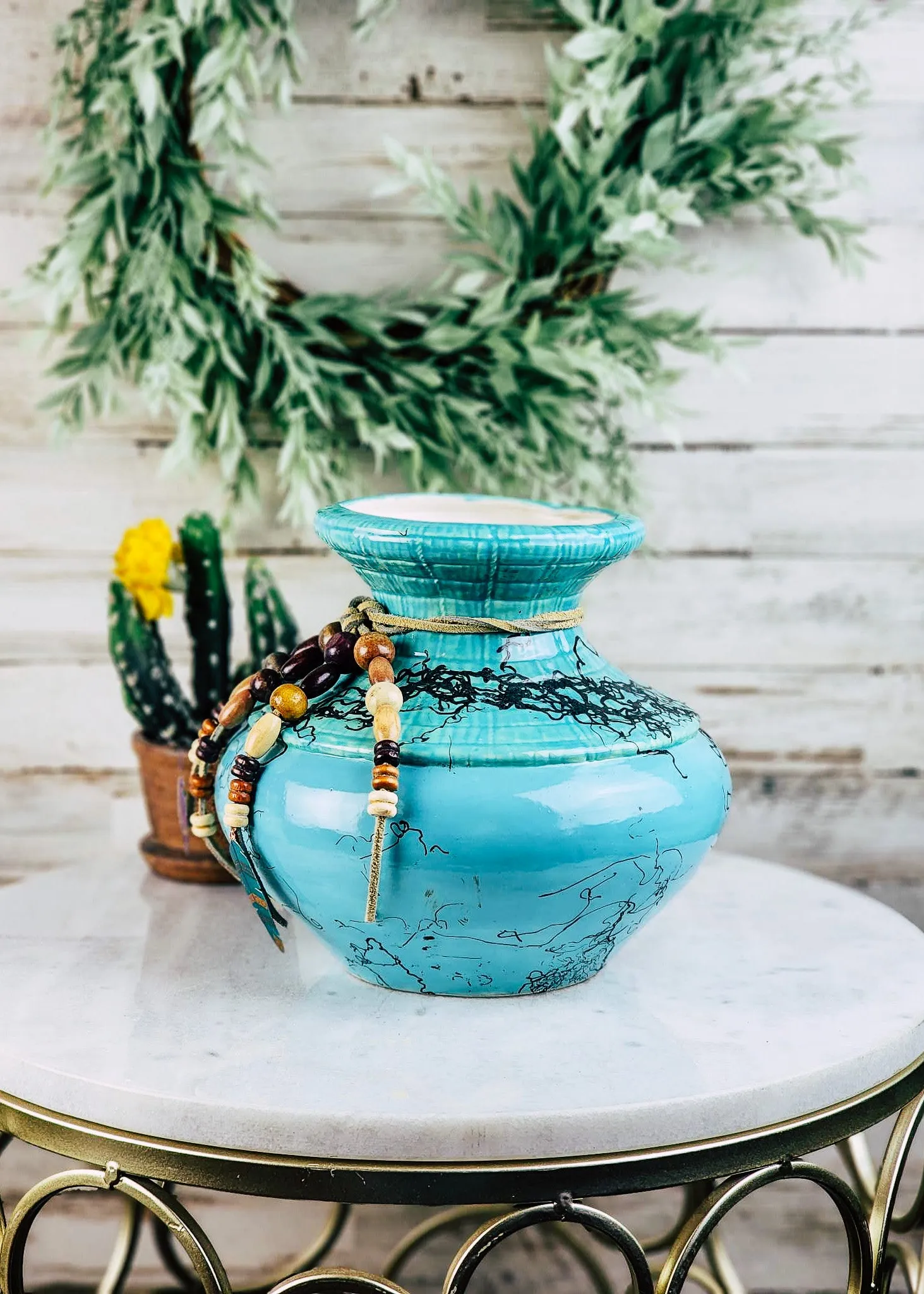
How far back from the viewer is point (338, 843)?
0.70 meters

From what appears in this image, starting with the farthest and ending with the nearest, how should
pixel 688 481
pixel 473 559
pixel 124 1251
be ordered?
1. pixel 688 481
2. pixel 124 1251
3. pixel 473 559

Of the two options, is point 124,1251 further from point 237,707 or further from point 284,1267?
point 237,707

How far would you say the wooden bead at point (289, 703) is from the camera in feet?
2.47

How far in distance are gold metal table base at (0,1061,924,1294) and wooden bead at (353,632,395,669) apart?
288 millimetres

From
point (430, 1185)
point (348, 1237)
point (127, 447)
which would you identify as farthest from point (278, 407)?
point (348, 1237)

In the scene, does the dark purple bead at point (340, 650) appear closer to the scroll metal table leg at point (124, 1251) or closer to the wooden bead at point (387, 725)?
the wooden bead at point (387, 725)

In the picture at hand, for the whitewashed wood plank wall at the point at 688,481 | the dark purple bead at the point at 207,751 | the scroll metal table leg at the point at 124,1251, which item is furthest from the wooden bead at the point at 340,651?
the scroll metal table leg at the point at 124,1251

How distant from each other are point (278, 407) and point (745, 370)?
48cm

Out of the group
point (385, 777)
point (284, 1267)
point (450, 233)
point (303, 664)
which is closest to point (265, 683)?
point (303, 664)

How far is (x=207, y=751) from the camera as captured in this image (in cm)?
81

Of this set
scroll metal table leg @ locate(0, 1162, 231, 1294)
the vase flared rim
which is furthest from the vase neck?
scroll metal table leg @ locate(0, 1162, 231, 1294)

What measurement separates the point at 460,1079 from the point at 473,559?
30 centimetres

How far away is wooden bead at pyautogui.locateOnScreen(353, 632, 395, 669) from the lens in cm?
75

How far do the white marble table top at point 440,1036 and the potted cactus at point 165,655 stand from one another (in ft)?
0.28
